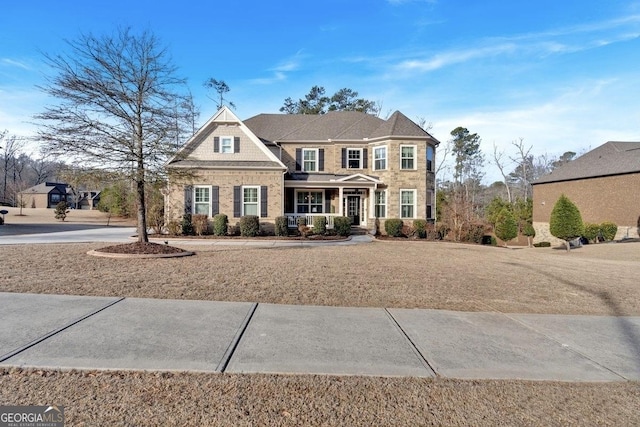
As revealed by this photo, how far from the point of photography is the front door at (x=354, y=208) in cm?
2320

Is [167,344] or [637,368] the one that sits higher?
[167,344]

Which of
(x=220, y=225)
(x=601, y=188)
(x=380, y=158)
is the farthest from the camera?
(x=601, y=188)

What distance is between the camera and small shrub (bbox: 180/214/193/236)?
18358 millimetres

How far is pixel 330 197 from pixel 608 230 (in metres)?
19.9

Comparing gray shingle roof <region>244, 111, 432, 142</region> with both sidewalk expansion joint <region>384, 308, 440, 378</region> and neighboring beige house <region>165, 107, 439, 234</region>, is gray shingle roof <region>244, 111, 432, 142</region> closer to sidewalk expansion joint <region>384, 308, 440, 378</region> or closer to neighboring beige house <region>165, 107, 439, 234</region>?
neighboring beige house <region>165, 107, 439, 234</region>

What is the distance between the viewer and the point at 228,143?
66.7ft

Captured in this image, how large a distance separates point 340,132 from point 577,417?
2262 cm

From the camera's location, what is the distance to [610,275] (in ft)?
32.0

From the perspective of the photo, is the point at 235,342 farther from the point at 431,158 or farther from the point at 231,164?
the point at 431,158

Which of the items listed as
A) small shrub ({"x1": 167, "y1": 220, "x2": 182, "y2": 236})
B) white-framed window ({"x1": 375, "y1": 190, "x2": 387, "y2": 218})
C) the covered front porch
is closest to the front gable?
the covered front porch

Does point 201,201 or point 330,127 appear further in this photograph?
point 330,127

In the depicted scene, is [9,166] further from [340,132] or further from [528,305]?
[528,305]

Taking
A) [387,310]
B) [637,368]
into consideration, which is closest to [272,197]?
[387,310]

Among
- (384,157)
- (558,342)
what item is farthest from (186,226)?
(558,342)
